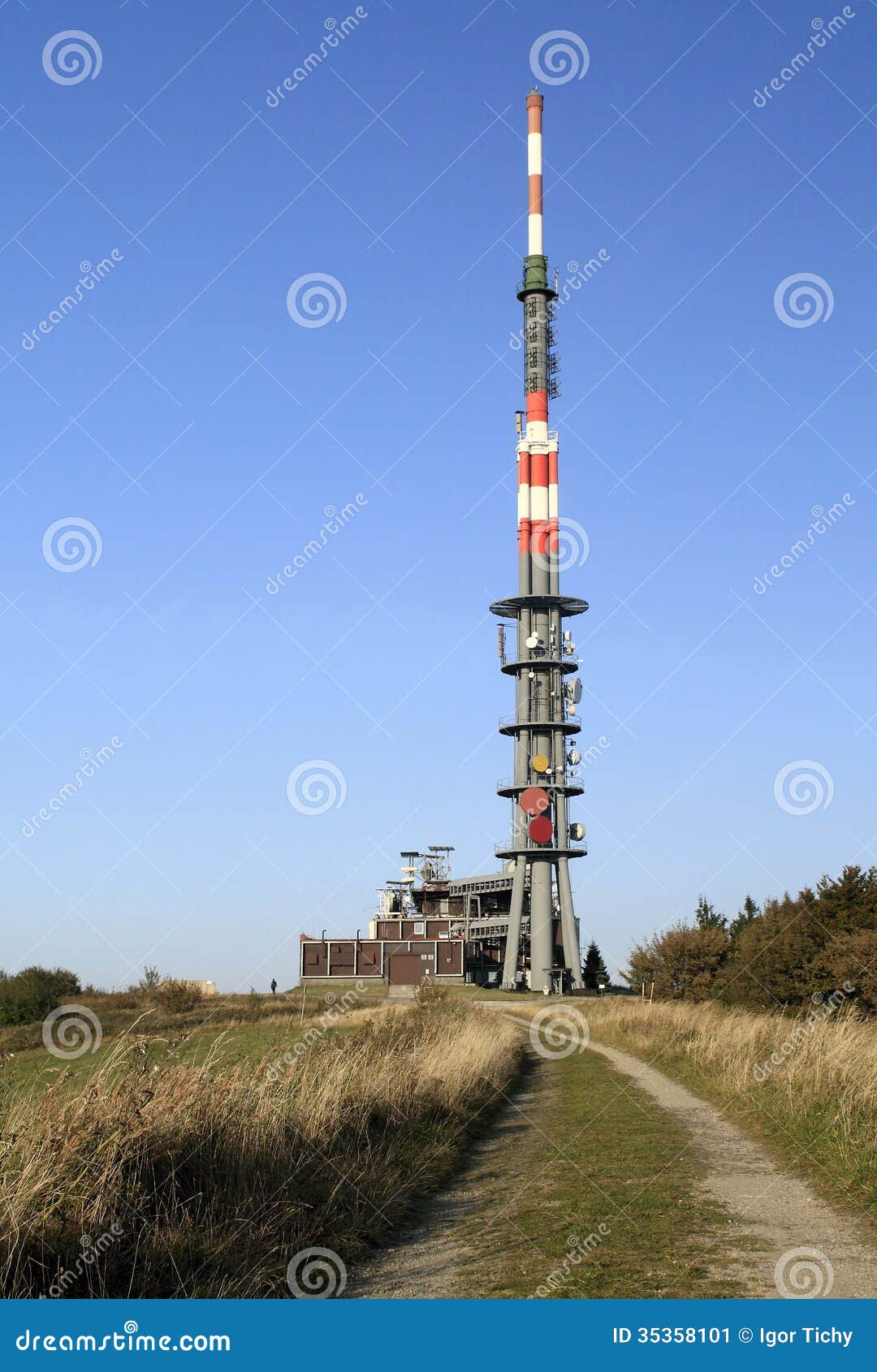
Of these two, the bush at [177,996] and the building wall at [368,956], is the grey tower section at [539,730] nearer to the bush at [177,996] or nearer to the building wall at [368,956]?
the building wall at [368,956]

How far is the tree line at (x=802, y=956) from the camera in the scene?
3303 cm

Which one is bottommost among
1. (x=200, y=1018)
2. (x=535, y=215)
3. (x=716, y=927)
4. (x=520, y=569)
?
(x=200, y=1018)

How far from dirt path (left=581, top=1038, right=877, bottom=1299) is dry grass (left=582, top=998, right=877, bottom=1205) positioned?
402 millimetres

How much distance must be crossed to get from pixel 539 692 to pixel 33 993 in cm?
3672

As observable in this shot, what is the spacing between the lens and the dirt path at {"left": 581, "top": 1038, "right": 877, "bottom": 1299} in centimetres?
784

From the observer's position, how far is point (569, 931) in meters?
76.9

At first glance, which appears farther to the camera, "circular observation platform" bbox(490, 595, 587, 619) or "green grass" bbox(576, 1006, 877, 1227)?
"circular observation platform" bbox(490, 595, 587, 619)

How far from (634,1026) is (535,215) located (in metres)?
60.8

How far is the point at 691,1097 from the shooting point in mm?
19250

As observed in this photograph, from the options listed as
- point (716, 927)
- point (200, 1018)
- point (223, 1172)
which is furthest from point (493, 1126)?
point (200, 1018)

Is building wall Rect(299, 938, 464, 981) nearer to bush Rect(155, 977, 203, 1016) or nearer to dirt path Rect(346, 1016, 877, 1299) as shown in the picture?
bush Rect(155, 977, 203, 1016)

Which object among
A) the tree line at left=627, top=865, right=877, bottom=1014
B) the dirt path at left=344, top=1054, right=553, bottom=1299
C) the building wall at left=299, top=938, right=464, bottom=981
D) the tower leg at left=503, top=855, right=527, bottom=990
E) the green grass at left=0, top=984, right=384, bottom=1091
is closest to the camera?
the dirt path at left=344, top=1054, right=553, bottom=1299

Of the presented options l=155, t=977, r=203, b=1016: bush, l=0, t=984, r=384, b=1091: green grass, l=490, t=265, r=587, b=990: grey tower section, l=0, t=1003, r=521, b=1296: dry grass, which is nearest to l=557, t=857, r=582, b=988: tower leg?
l=490, t=265, r=587, b=990: grey tower section

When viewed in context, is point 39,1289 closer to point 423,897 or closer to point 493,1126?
point 493,1126
